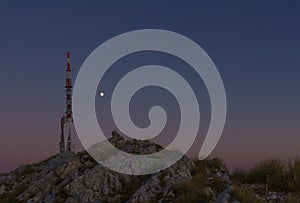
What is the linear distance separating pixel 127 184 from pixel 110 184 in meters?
0.73

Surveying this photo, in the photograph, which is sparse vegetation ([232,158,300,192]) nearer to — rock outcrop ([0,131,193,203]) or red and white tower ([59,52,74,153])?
rock outcrop ([0,131,193,203])

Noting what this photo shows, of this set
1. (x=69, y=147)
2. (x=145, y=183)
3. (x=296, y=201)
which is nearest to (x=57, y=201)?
(x=145, y=183)

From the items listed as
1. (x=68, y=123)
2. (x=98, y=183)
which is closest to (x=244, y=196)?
(x=98, y=183)

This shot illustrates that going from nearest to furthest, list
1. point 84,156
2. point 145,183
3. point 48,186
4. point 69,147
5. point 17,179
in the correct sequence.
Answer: point 145,183, point 48,186, point 84,156, point 17,179, point 69,147

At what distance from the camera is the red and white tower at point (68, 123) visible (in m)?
41.2

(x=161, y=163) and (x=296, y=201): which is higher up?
(x=161, y=163)

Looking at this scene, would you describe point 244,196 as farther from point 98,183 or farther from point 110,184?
point 98,183

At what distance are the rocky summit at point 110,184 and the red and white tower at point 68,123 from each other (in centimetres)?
1945

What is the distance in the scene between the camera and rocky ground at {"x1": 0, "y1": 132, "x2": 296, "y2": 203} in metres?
14.5

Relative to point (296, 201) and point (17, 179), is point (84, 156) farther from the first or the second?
point (296, 201)

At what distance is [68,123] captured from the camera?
42250 mm

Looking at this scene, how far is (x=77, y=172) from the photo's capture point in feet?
59.9

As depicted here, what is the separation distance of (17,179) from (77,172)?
7853 millimetres

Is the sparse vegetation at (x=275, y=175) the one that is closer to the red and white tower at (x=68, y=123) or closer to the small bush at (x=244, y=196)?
the small bush at (x=244, y=196)
